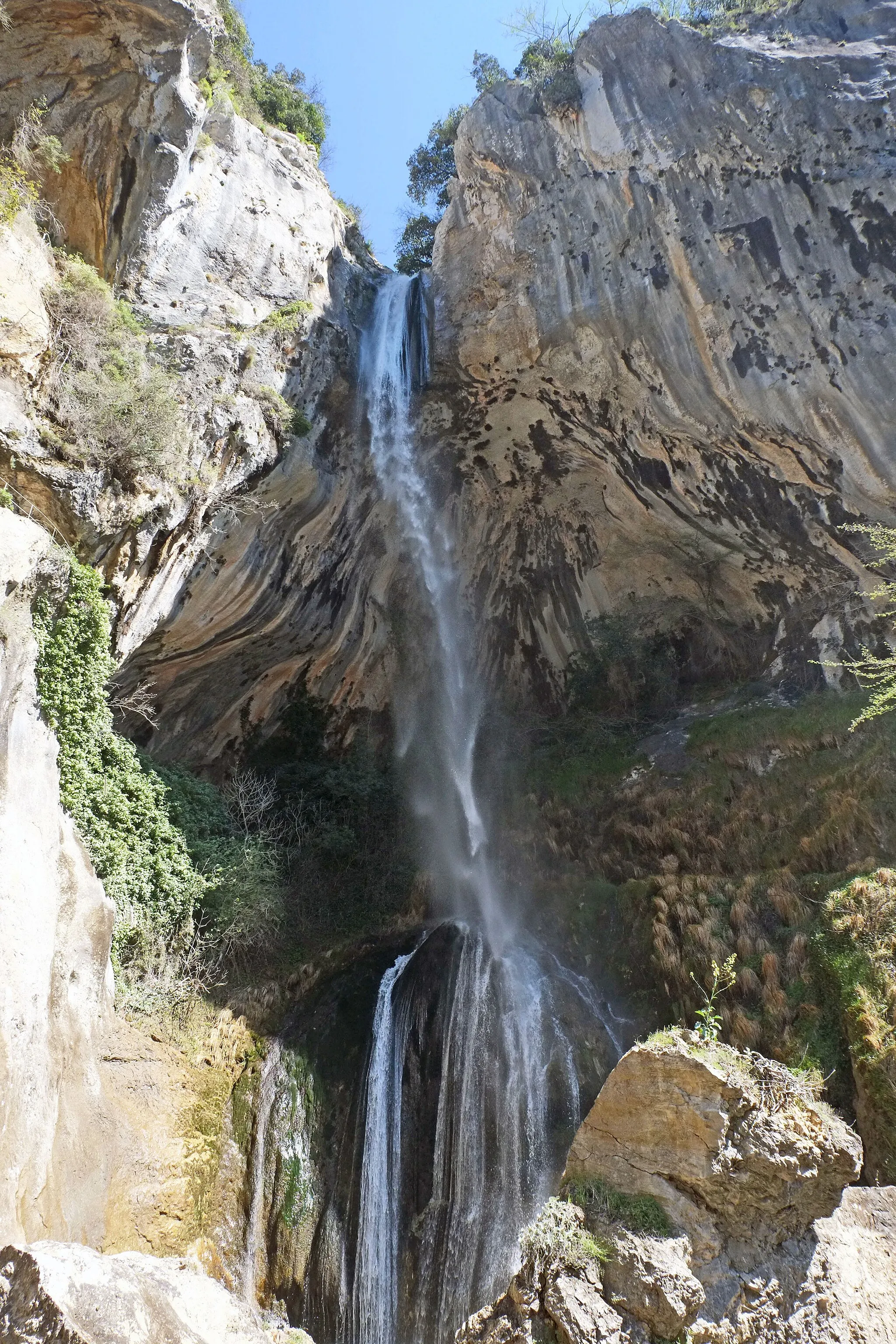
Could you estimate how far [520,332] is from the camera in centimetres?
1248

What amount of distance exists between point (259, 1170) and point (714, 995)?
4.92 m

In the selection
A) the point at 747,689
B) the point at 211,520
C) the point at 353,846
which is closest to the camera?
the point at 211,520

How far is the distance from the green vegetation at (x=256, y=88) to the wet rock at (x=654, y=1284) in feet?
49.1

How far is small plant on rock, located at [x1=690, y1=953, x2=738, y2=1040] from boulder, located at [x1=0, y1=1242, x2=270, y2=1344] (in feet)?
13.2

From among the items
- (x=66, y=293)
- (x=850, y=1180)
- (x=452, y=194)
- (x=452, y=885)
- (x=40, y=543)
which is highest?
(x=452, y=194)

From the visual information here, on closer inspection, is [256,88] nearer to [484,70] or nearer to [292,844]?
[484,70]

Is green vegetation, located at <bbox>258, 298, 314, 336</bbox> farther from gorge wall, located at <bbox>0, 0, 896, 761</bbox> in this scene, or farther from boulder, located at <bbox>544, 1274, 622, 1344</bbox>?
boulder, located at <bbox>544, 1274, 622, 1344</bbox>

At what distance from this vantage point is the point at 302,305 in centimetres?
1175

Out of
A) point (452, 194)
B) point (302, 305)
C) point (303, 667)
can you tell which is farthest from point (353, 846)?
point (452, 194)

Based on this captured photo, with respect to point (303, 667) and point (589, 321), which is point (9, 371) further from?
point (589, 321)

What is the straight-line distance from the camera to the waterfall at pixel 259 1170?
7.09 meters

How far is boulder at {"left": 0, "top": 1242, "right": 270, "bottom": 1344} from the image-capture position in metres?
3.46

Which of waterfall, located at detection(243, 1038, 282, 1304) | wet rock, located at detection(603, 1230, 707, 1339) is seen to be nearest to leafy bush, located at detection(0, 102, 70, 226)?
waterfall, located at detection(243, 1038, 282, 1304)

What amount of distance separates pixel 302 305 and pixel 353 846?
8.45 m
